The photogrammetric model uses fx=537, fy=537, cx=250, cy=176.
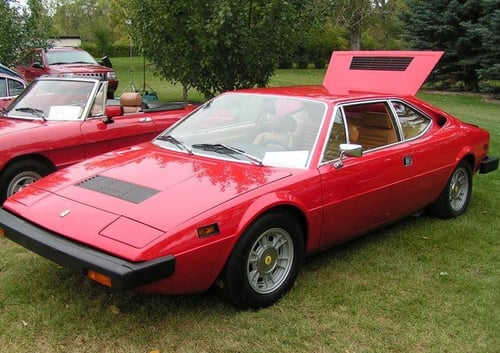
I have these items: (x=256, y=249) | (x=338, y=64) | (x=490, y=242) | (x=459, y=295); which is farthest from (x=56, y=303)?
(x=338, y=64)

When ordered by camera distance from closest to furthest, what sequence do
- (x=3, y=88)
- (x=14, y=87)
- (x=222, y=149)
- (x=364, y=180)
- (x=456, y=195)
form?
(x=222, y=149) < (x=364, y=180) < (x=456, y=195) < (x=3, y=88) < (x=14, y=87)

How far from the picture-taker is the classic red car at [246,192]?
3.15 meters

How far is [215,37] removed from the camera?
8164mm

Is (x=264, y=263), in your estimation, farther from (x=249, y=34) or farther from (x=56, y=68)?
(x=56, y=68)

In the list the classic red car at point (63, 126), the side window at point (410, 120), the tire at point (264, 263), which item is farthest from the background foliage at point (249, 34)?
the tire at point (264, 263)

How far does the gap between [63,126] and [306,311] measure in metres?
3.60

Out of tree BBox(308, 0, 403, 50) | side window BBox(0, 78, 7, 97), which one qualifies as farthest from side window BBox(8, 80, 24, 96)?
tree BBox(308, 0, 403, 50)

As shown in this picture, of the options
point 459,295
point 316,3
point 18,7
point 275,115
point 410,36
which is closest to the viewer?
point 459,295

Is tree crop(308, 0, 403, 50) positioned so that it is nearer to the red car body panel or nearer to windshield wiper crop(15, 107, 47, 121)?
the red car body panel

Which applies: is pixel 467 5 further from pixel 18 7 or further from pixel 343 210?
pixel 343 210

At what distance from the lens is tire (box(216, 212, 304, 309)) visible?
340cm

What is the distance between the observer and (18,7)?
14.2 m

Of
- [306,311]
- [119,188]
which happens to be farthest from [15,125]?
[306,311]

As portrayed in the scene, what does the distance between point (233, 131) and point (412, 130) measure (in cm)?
173
